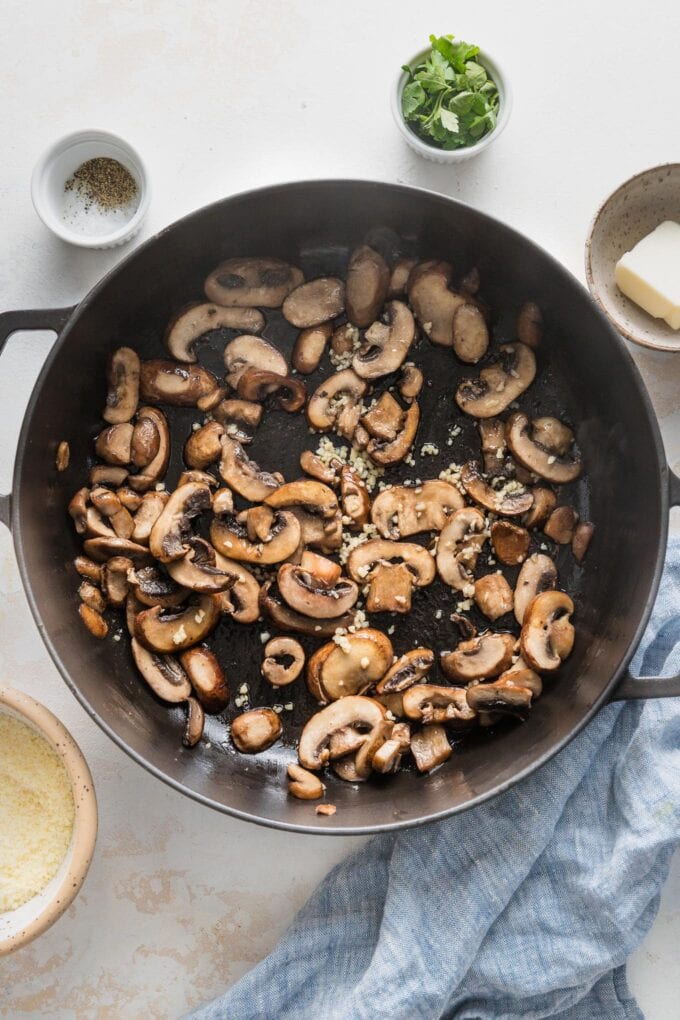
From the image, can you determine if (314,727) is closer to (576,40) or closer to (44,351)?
(44,351)

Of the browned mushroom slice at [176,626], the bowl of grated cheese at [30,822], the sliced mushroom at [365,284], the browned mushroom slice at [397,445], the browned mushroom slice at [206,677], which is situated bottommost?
the bowl of grated cheese at [30,822]

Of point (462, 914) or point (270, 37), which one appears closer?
point (462, 914)

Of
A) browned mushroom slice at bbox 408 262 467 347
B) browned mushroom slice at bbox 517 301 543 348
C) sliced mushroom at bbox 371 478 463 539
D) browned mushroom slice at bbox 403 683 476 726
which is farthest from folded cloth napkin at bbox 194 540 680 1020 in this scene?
browned mushroom slice at bbox 408 262 467 347

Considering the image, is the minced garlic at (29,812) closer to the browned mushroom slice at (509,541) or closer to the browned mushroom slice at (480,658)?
the browned mushroom slice at (480,658)

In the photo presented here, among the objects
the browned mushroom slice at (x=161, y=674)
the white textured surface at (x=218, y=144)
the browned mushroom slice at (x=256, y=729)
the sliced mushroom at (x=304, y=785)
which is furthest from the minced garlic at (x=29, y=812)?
the sliced mushroom at (x=304, y=785)

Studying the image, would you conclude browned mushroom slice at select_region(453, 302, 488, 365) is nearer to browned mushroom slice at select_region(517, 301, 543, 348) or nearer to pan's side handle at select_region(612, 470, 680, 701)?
browned mushroom slice at select_region(517, 301, 543, 348)

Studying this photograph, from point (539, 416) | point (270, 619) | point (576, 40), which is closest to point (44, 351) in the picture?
point (270, 619)
